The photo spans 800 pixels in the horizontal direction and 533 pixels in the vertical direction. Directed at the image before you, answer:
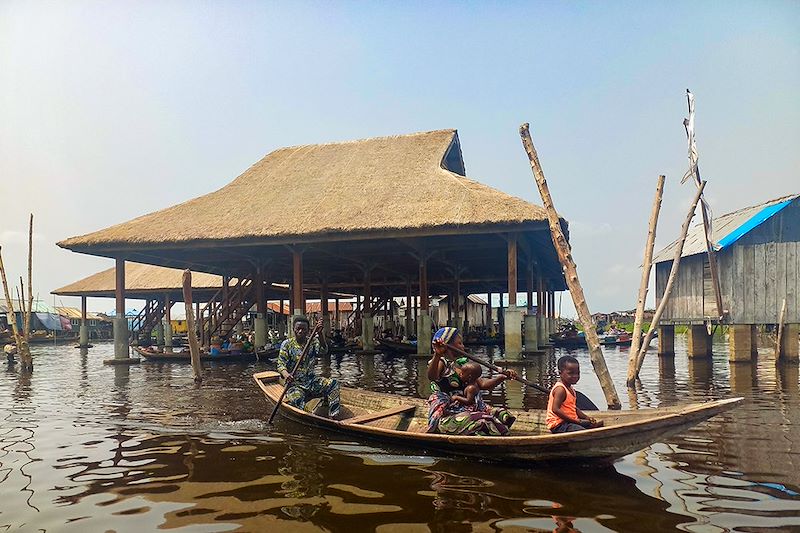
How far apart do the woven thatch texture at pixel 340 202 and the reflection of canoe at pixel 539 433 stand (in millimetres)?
8069

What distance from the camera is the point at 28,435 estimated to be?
7.96 metres

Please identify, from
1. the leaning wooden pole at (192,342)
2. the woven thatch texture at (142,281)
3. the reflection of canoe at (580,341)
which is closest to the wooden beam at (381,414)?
the leaning wooden pole at (192,342)

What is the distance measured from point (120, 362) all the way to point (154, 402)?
9.31 meters

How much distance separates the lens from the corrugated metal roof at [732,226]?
1655 centimetres

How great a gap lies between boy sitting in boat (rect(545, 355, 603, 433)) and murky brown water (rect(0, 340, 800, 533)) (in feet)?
1.44

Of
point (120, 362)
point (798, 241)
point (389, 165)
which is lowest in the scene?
point (120, 362)

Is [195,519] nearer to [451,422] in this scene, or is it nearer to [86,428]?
[451,422]

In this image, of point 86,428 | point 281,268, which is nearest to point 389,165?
point 281,268

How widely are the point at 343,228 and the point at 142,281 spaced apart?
61.4ft

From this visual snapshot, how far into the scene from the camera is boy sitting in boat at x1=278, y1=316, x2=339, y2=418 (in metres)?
8.36

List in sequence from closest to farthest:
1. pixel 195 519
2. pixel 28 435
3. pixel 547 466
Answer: pixel 195 519 → pixel 547 466 → pixel 28 435

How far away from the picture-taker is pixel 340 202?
1792 centimetres

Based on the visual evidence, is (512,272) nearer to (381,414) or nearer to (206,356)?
(381,414)

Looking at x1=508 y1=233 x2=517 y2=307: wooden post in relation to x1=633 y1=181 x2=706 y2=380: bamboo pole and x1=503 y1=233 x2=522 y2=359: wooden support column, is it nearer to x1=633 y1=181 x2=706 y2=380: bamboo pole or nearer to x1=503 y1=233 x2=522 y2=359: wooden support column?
x1=503 y1=233 x2=522 y2=359: wooden support column
